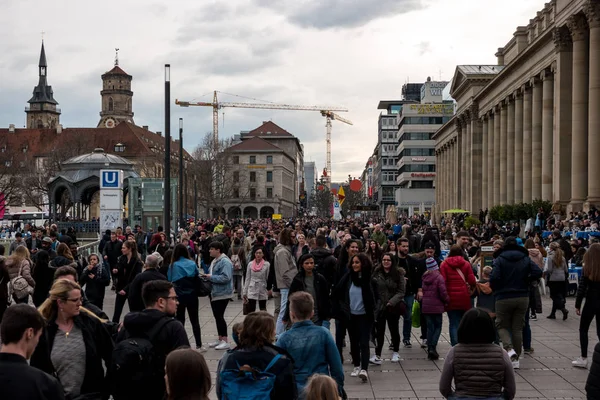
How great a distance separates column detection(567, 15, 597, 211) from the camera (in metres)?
41.3

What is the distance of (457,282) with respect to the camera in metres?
11.9

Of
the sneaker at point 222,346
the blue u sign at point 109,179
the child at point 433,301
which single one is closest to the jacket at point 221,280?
the sneaker at point 222,346

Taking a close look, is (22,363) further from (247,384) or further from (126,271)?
(126,271)

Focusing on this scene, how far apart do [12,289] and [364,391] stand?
6.30 m

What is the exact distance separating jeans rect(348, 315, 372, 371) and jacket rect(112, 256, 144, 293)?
469 cm

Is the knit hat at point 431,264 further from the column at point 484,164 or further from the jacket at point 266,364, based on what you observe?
the column at point 484,164

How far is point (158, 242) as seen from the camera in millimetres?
19953

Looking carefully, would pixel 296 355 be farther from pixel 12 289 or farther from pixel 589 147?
pixel 589 147

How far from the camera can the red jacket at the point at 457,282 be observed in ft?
38.8

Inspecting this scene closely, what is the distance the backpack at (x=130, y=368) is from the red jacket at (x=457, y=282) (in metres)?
6.74

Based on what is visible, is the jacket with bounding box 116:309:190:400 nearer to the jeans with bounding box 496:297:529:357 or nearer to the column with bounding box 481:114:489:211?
the jeans with bounding box 496:297:529:357

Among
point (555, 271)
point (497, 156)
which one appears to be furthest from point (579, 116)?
point (497, 156)

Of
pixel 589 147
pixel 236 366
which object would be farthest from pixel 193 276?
pixel 589 147

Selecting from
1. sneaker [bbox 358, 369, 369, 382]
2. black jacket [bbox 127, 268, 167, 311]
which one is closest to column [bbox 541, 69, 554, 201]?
sneaker [bbox 358, 369, 369, 382]
